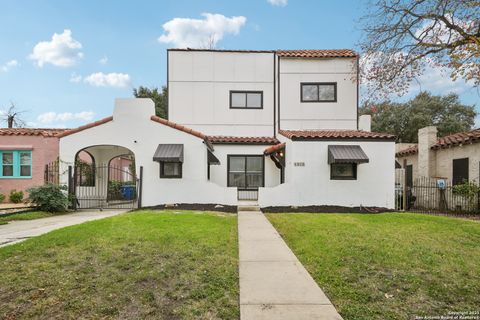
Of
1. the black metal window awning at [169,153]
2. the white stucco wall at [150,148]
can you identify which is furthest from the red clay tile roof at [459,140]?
the black metal window awning at [169,153]

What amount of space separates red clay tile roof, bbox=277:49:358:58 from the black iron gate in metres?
11.7

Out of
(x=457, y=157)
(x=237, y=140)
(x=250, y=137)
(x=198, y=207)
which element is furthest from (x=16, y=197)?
(x=457, y=157)

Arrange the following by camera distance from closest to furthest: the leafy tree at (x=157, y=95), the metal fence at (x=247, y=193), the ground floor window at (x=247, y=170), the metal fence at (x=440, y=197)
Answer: the metal fence at (x=440, y=197) < the metal fence at (x=247, y=193) < the ground floor window at (x=247, y=170) < the leafy tree at (x=157, y=95)

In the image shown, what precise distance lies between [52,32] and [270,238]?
54.4 feet

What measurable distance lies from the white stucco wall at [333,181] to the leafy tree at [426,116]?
881 inches

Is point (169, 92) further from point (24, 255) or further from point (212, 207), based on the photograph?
point (24, 255)

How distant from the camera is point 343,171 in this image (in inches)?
538

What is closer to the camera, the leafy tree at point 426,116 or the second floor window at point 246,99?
the second floor window at point 246,99

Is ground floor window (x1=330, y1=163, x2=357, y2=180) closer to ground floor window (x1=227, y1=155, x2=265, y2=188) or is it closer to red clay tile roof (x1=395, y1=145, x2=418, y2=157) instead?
ground floor window (x1=227, y1=155, x2=265, y2=188)

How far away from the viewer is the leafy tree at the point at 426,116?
33.6 meters

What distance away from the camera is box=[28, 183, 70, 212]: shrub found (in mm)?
A: 12180

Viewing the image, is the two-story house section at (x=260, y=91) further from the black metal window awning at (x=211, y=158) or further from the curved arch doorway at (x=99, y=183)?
the curved arch doorway at (x=99, y=183)

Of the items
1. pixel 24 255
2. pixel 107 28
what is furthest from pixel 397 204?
pixel 107 28

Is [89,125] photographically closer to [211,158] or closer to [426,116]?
[211,158]
